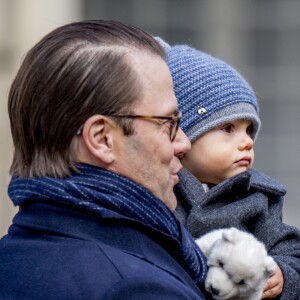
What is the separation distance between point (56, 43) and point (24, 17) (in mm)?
4211

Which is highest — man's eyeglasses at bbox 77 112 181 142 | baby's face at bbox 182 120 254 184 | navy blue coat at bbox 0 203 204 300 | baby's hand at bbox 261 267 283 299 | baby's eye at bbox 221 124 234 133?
man's eyeglasses at bbox 77 112 181 142

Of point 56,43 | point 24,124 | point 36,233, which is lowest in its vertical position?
point 36,233

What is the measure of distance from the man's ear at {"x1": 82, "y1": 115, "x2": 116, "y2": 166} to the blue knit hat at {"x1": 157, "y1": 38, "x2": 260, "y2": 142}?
73cm

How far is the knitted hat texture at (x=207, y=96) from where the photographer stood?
3590mm

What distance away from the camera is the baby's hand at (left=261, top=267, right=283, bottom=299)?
3.39m

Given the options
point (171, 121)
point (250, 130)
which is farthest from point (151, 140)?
point (250, 130)

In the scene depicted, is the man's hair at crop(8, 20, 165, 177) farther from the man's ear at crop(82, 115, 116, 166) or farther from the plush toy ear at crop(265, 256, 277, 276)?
the plush toy ear at crop(265, 256, 277, 276)

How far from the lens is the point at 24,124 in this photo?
2.97 m

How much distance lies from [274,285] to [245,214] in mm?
224

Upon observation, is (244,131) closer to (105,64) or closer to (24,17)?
(105,64)

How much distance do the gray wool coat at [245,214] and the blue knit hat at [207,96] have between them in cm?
16

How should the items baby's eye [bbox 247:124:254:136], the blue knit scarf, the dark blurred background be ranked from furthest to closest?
the dark blurred background < baby's eye [bbox 247:124:254:136] < the blue knit scarf

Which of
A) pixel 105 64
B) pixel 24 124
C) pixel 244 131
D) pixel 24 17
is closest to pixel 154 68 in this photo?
pixel 105 64

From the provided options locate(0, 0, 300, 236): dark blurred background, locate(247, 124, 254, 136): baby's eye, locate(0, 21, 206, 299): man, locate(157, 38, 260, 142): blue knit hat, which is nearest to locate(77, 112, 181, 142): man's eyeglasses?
locate(0, 21, 206, 299): man
